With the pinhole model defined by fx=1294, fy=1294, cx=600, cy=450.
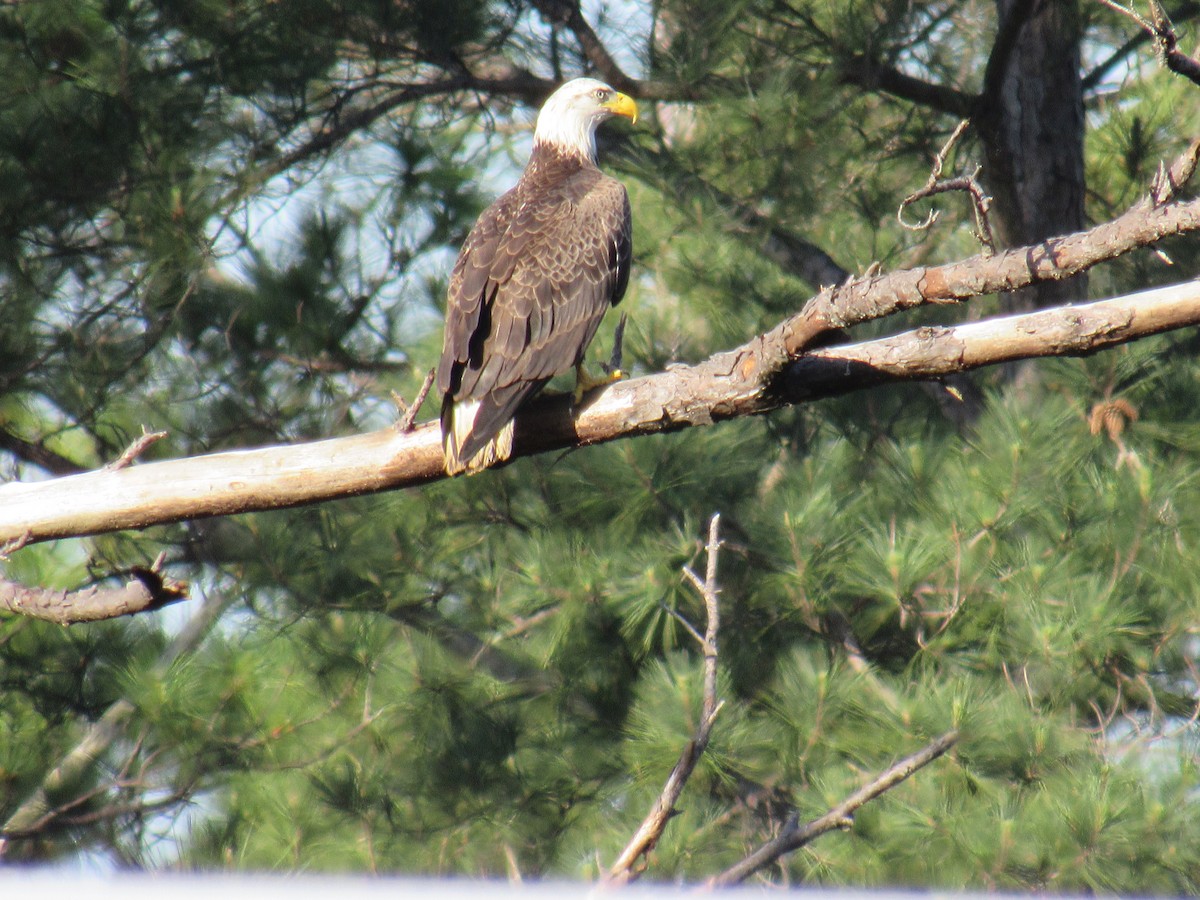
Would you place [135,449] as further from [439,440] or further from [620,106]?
[620,106]

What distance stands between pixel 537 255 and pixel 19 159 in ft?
6.72

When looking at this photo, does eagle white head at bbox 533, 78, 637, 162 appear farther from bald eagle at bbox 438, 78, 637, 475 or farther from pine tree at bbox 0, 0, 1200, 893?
pine tree at bbox 0, 0, 1200, 893

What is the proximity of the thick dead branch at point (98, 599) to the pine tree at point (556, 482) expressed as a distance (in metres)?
1.78

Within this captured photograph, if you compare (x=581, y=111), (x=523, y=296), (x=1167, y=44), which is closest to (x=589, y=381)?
(x=523, y=296)

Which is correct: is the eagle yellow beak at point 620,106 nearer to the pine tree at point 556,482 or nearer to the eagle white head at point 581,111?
the eagle white head at point 581,111

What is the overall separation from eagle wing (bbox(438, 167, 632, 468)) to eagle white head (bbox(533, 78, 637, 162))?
1.50ft

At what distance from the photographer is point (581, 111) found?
4.45 meters

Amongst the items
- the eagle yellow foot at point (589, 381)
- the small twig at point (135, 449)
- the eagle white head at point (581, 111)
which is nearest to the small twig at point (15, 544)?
the small twig at point (135, 449)

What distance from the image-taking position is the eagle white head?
4422 millimetres

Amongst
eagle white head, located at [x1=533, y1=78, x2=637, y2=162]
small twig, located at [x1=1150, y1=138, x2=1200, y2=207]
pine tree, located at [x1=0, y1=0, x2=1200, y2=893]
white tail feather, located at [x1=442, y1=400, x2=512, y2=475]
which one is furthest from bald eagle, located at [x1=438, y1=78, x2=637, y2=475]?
small twig, located at [x1=1150, y1=138, x2=1200, y2=207]

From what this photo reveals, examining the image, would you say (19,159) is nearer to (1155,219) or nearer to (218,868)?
(218,868)

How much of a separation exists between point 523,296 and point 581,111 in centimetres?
126

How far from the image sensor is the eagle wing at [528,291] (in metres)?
3.13

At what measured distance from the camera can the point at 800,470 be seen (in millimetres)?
4621
